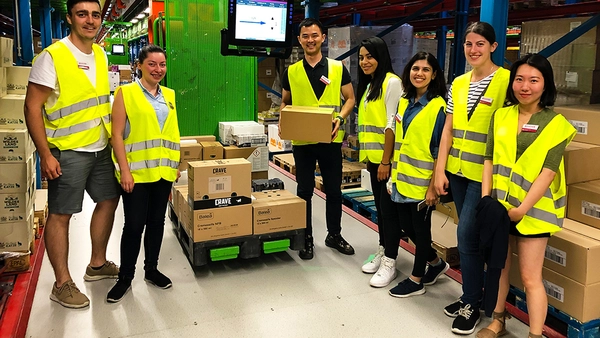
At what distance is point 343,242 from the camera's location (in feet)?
13.7

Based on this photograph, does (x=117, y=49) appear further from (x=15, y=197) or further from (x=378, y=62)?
(x=378, y=62)

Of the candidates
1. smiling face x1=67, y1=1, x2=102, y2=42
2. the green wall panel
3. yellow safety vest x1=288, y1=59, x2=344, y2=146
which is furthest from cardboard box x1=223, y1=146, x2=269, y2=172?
smiling face x1=67, y1=1, x2=102, y2=42

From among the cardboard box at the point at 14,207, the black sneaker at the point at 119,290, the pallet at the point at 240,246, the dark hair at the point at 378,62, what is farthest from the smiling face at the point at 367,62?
the cardboard box at the point at 14,207

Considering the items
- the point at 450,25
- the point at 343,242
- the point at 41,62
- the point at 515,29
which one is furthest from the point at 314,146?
the point at 515,29

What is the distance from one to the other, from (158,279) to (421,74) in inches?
88.8

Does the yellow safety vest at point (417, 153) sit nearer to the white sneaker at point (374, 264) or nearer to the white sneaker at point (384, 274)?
the white sneaker at point (384, 274)

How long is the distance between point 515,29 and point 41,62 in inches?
399

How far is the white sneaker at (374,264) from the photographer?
3.77 m

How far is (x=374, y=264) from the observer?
12.4 feet

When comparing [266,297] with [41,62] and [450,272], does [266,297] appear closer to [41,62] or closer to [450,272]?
[450,272]

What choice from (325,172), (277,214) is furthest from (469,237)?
(277,214)

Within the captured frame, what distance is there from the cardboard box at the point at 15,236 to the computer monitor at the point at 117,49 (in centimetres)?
1190

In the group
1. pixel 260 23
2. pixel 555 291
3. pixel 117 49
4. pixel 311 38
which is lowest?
pixel 555 291

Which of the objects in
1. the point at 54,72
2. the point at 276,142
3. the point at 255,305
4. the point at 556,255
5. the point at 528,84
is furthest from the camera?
the point at 276,142
